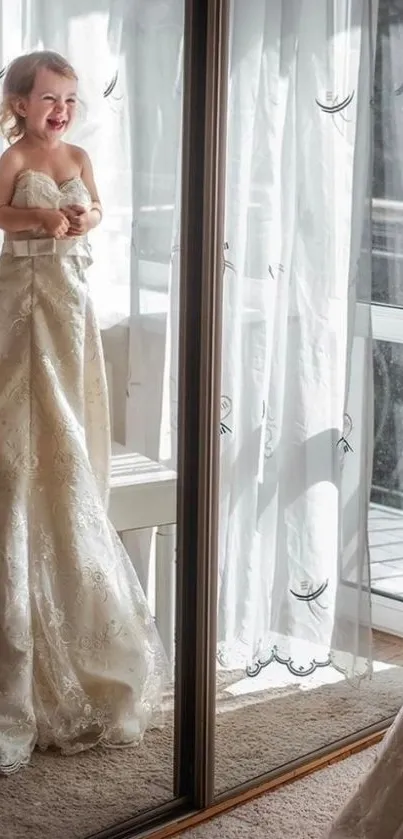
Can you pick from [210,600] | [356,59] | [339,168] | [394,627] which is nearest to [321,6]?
[356,59]

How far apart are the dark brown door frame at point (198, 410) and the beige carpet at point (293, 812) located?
0.09 metres

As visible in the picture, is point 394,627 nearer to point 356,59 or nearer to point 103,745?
point 103,745

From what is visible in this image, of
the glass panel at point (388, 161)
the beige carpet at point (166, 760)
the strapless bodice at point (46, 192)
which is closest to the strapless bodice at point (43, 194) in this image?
the strapless bodice at point (46, 192)

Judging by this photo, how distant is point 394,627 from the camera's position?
322 centimetres

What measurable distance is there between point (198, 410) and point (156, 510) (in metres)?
0.22

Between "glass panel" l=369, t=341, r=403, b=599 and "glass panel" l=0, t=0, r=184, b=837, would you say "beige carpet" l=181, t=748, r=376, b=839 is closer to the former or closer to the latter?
"glass panel" l=0, t=0, r=184, b=837

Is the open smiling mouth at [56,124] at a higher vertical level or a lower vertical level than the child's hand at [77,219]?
higher

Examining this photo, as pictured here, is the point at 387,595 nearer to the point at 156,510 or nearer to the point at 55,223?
the point at 156,510

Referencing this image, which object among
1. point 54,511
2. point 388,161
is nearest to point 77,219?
point 54,511

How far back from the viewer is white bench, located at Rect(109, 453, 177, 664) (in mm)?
2477

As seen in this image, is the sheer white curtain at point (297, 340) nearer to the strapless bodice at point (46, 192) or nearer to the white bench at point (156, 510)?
the white bench at point (156, 510)

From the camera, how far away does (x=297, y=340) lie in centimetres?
288

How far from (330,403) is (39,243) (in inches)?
37.4

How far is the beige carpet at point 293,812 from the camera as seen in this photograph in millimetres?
2639
